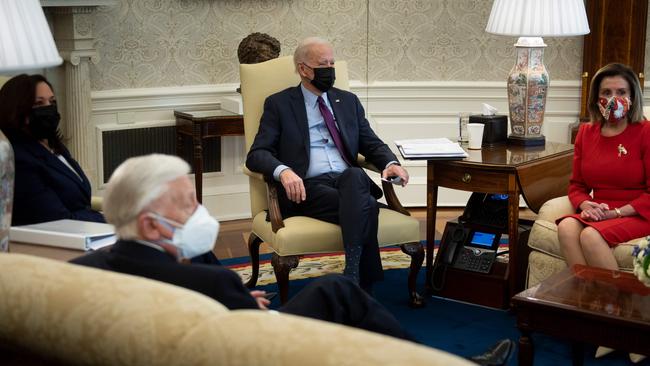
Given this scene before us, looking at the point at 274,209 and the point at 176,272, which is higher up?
the point at 176,272

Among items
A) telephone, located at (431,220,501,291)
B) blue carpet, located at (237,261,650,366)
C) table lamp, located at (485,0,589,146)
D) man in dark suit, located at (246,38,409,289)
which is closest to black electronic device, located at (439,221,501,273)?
telephone, located at (431,220,501,291)

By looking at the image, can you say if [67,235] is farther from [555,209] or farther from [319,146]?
[555,209]

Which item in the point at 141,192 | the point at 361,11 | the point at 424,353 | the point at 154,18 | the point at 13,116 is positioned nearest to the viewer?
the point at 424,353

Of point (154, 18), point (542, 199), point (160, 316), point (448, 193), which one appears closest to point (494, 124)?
point (542, 199)

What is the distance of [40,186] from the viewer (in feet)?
11.2

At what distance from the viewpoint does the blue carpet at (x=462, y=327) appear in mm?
3678

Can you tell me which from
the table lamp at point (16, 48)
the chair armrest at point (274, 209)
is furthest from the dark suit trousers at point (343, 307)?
the chair armrest at point (274, 209)

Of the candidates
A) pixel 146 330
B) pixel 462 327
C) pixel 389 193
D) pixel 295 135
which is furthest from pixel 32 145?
pixel 146 330

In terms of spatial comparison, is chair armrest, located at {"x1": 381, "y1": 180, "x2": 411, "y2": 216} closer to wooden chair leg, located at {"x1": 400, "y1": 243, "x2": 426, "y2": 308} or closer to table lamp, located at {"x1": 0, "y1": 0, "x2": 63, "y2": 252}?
wooden chair leg, located at {"x1": 400, "y1": 243, "x2": 426, "y2": 308}

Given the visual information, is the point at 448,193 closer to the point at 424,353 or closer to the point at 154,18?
the point at 154,18

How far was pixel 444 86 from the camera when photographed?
6012mm

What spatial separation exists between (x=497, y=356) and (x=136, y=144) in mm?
3176

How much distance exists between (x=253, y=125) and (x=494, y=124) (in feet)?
3.67

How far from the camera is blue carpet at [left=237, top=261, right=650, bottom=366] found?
3.68 m
